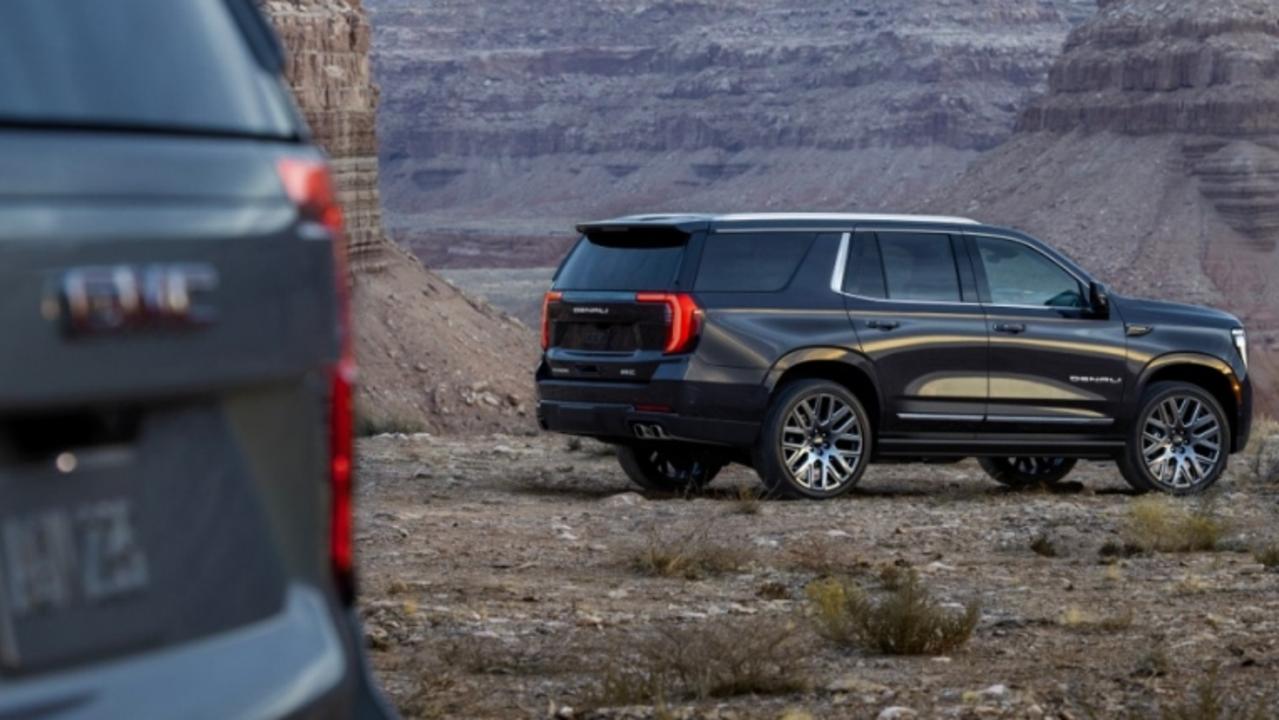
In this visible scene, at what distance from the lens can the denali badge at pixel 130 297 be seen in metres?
2.61

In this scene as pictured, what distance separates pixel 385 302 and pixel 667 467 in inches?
1256

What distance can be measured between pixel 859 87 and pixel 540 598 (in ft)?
500

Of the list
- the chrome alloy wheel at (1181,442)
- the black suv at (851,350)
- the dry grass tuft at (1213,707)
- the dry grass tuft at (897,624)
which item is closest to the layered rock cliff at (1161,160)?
the chrome alloy wheel at (1181,442)

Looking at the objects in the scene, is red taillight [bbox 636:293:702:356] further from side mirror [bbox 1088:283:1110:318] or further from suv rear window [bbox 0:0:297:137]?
suv rear window [bbox 0:0:297:137]

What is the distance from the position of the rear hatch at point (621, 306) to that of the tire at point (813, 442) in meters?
0.67

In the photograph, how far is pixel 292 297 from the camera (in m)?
2.96

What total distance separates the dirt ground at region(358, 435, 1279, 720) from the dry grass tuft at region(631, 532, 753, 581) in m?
0.03

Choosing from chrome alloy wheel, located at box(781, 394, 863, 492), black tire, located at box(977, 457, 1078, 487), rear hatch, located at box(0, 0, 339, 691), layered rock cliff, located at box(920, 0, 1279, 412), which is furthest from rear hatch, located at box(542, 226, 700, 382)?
layered rock cliff, located at box(920, 0, 1279, 412)

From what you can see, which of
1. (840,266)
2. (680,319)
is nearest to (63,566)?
(680,319)

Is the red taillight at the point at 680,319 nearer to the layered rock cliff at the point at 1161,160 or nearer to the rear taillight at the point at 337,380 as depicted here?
the rear taillight at the point at 337,380

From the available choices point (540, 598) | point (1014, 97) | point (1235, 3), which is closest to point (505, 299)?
point (1235, 3)

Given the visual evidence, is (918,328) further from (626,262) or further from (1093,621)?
(1093,621)

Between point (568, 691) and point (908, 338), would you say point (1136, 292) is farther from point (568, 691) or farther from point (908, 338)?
point (568, 691)

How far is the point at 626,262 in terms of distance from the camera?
13.3 m
